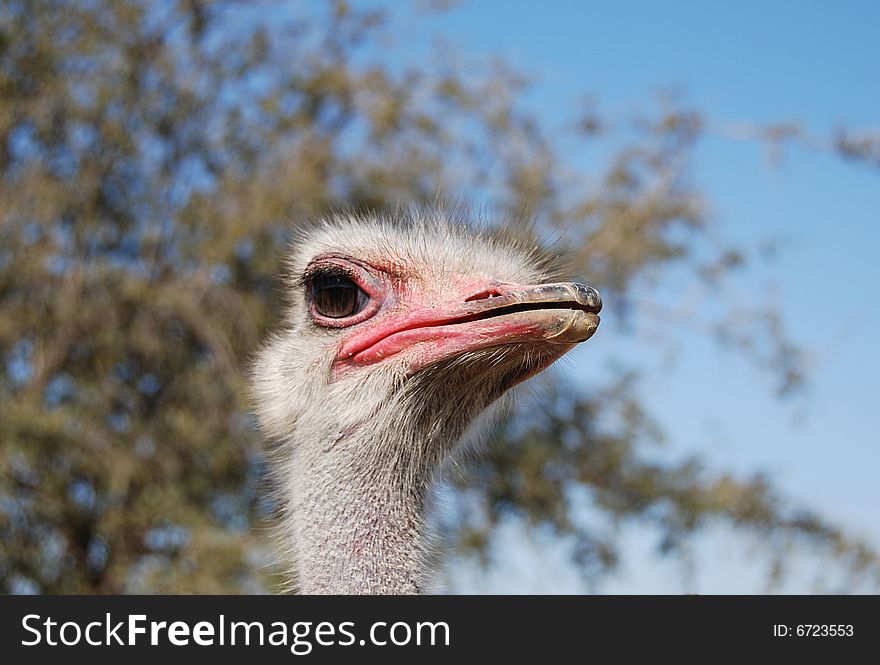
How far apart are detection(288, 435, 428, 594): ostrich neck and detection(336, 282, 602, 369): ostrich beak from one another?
0.65 feet

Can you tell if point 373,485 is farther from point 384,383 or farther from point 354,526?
point 384,383

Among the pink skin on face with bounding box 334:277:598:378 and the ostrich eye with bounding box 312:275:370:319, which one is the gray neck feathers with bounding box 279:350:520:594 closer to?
the pink skin on face with bounding box 334:277:598:378

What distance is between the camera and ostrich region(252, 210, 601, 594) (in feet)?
7.71

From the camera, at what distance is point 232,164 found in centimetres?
731

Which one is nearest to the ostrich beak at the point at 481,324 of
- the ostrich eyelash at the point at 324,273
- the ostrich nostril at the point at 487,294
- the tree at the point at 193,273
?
the ostrich nostril at the point at 487,294

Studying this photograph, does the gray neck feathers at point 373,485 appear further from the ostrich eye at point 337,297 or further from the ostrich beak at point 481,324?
the ostrich eye at point 337,297

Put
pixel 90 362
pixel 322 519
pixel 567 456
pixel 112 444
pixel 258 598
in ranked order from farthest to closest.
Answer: pixel 567 456 < pixel 90 362 < pixel 112 444 < pixel 258 598 < pixel 322 519

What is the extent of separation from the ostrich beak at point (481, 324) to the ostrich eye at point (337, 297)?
6 cm

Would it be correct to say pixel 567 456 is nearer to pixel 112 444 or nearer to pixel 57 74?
pixel 112 444

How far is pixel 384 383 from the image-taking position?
2402 millimetres

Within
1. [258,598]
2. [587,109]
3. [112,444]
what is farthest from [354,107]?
[258,598]

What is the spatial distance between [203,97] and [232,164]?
49 cm

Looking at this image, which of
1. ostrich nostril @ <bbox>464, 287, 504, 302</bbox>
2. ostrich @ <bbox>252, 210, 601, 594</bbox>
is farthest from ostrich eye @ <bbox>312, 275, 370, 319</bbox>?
ostrich nostril @ <bbox>464, 287, 504, 302</bbox>

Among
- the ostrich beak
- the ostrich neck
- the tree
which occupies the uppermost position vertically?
the tree
